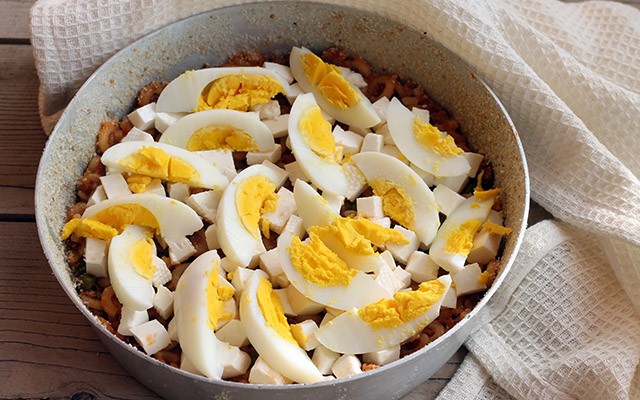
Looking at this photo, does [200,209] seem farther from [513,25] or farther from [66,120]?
[513,25]

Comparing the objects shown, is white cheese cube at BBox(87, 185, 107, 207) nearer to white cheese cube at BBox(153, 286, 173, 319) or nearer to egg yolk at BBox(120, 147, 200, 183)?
egg yolk at BBox(120, 147, 200, 183)

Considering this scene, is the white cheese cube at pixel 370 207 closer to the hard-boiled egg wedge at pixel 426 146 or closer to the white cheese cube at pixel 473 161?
the hard-boiled egg wedge at pixel 426 146

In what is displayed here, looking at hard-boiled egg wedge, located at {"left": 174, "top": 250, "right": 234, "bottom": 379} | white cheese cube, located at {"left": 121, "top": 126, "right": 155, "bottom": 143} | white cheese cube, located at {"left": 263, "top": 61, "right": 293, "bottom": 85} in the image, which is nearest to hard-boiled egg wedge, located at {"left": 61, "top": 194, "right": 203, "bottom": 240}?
hard-boiled egg wedge, located at {"left": 174, "top": 250, "right": 234, "bottom": 379}

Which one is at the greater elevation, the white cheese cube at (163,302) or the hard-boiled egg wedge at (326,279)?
the hard-boiled egg wedge at (326,279)

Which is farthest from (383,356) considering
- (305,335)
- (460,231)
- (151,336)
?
(151,336)

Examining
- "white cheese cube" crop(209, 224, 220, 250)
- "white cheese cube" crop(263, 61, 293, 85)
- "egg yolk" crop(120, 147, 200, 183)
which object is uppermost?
"white cheese cube" crop(263, 61, 293, 85)

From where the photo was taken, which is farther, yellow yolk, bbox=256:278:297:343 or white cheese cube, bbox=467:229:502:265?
white cheese cube, bbox=467:229:502:265

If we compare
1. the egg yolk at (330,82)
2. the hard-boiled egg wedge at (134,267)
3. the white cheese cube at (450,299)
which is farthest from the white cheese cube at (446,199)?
the hard-boiled egg wedge at (134,267)
